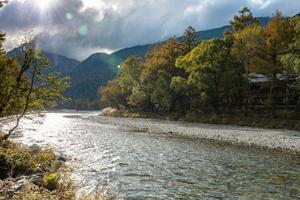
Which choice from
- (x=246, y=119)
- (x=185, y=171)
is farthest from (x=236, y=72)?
(x=185, y=171)

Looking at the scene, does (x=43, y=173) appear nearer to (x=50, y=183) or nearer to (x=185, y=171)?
(x=50, y=183)

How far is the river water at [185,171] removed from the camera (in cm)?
1670

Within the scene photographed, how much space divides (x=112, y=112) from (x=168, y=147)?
8256 cm

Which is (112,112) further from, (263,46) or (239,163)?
(239,163)

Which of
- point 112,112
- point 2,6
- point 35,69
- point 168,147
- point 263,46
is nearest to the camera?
point 2,6

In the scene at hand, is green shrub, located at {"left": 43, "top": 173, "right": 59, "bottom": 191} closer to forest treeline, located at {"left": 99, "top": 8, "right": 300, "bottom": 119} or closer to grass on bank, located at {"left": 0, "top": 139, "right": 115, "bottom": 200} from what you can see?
grass on bank, located at {"left": 0, "top": 139, "right": 115, "bottom": 200}

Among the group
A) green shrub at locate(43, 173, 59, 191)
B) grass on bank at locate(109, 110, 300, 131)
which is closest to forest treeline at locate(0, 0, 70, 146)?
green shrub at locate(43, 173, 59, 191)

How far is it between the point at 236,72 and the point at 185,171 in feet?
156

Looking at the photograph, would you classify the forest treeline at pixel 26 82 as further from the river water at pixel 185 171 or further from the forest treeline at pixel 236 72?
the forest treeline at pixel 236 72

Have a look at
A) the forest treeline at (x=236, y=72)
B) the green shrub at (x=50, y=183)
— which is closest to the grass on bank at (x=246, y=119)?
the forest treeline at (x=236, y=72)

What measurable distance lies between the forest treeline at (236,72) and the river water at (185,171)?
25380 millimetres

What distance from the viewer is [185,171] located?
21531 mm

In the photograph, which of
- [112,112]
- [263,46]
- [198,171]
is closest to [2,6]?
[198,171]

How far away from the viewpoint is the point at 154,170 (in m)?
21.8
